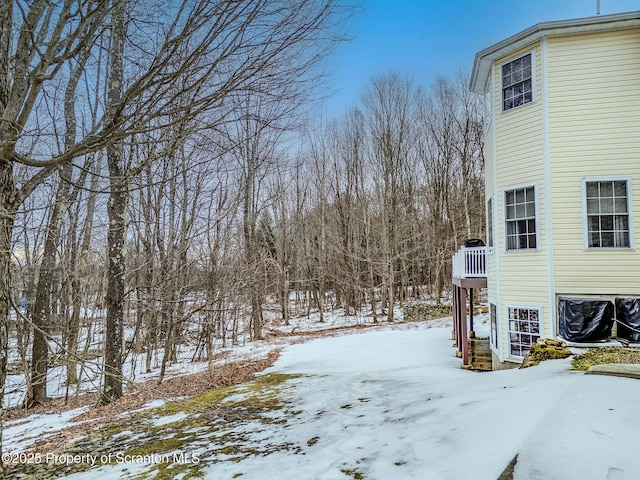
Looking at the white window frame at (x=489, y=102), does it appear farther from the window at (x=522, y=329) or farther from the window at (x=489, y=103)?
the window at (x=522, y=329)

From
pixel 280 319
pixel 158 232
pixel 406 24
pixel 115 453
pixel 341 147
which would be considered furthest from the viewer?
pixel 341 147

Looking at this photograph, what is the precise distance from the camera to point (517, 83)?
27.1 ft

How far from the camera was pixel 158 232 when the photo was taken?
10398mm

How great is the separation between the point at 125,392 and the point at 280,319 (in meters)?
13.2

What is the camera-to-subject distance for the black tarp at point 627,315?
670cm

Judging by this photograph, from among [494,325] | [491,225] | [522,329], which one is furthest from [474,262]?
[522,329]

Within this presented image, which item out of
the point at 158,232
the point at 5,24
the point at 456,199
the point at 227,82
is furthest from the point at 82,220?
the point at 456,199

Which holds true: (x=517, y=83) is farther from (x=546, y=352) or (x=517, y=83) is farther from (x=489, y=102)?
(x=546, y=352)

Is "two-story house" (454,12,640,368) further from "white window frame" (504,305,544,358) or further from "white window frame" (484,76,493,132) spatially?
"white window frame" (484,76,493,132)

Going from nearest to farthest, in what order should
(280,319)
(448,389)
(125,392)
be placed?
(448,389) → (125,392) → (280,319)

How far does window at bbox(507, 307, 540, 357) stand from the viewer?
7783mm

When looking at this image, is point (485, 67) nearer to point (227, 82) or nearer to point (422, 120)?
point (227, 82)

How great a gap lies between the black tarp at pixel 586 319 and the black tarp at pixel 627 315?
6.7 inches

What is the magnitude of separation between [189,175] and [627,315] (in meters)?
9.20
